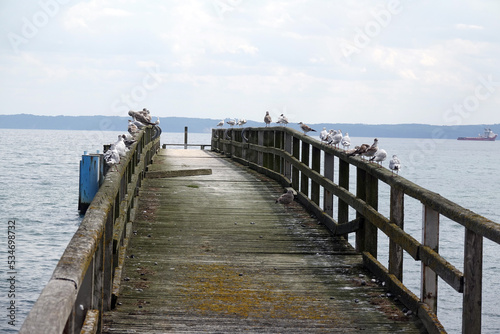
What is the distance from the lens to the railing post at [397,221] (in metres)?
5.59

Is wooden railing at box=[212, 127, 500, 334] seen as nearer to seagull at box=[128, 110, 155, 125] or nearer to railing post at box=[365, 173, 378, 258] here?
railing post at box=[365, 173, 378, 258]

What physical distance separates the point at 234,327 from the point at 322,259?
88.9 inches

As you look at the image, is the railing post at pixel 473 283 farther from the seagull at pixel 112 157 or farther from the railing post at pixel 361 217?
the seagull at pixel 112 157

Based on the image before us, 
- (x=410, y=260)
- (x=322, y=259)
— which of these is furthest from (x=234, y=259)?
(x=410, y=260)

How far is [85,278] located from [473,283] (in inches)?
91.4

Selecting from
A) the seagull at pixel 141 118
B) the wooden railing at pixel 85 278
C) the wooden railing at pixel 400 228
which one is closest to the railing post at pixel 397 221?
the wooden railing at pixel 400 228

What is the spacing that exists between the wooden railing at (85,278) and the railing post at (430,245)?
7.63 feet

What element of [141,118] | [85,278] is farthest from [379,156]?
[141,118]

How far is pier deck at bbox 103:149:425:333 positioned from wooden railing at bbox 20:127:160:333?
1.29ft

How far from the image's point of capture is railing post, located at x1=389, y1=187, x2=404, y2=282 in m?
5.59

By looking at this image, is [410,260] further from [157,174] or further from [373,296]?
[373,296]

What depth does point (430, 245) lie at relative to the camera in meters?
4.86

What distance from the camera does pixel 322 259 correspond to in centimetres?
682

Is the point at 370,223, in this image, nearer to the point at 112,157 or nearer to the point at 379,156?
the point at 379,156
